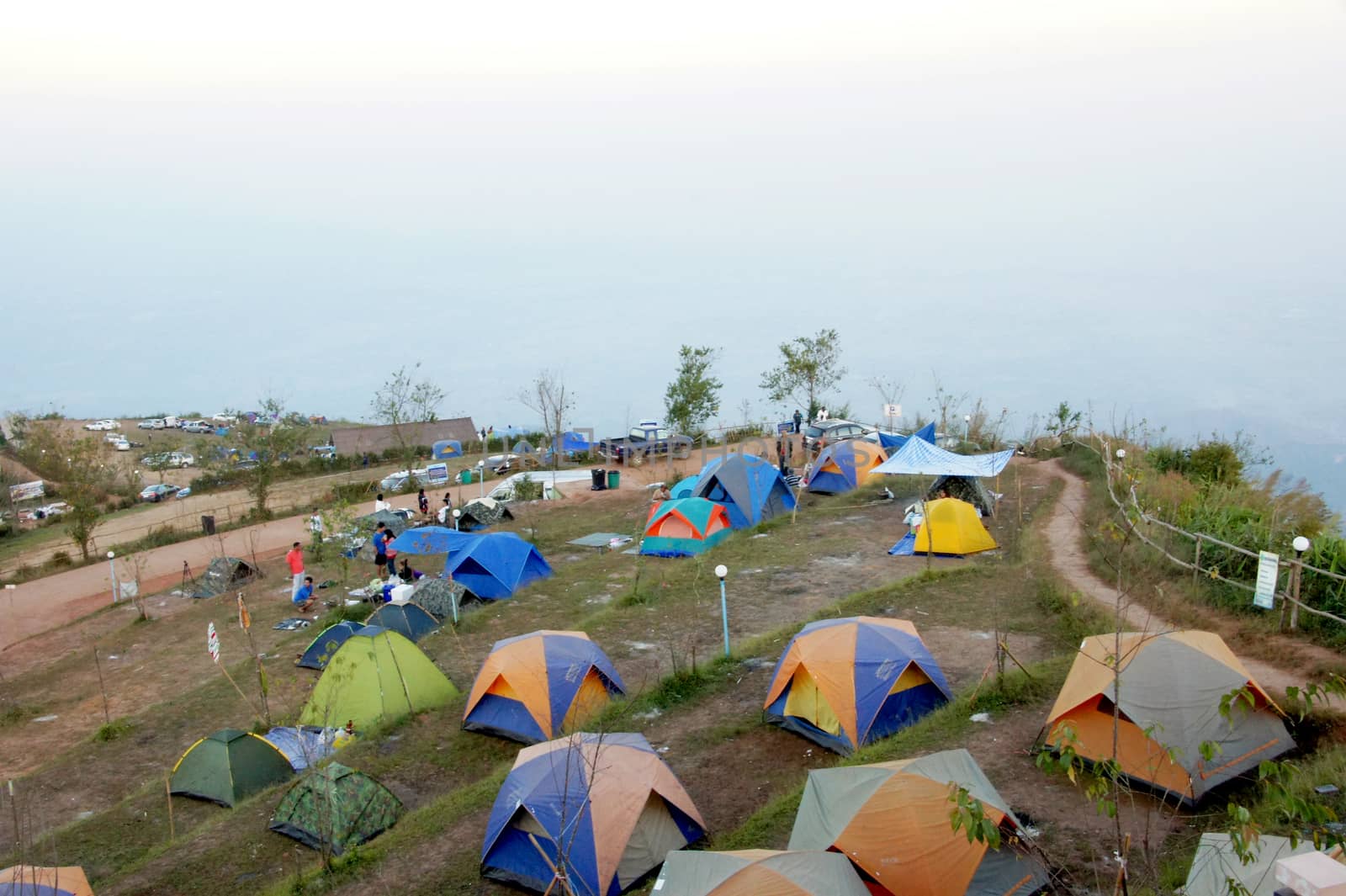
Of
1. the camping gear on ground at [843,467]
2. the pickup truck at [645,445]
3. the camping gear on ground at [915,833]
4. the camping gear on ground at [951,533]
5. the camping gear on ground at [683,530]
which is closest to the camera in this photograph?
the camping gear on ground at [915,833]

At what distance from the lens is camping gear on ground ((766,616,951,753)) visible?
10.4 metres

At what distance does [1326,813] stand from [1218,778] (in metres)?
4.83

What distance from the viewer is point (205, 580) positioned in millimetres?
21688

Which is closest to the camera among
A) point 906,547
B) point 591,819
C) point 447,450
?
point 591,819

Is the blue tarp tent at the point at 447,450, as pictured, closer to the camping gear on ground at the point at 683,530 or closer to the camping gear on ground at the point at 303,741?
the camping gear on ground at the point at 683,530

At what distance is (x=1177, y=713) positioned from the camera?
337 inches

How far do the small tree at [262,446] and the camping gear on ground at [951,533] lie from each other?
68.0ft

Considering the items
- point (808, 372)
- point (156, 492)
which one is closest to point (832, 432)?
point (808, 372)

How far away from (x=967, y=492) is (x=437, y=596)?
11.7 meters

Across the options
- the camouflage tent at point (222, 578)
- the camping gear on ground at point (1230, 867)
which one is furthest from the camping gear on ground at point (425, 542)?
the camping gear on ground at point (1230, 867)

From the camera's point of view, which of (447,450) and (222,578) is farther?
(447,450)

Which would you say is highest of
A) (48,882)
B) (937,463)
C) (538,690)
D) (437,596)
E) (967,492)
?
(937,463)

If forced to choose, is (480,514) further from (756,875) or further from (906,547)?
(756,875)

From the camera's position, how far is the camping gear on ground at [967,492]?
68.1 feet
